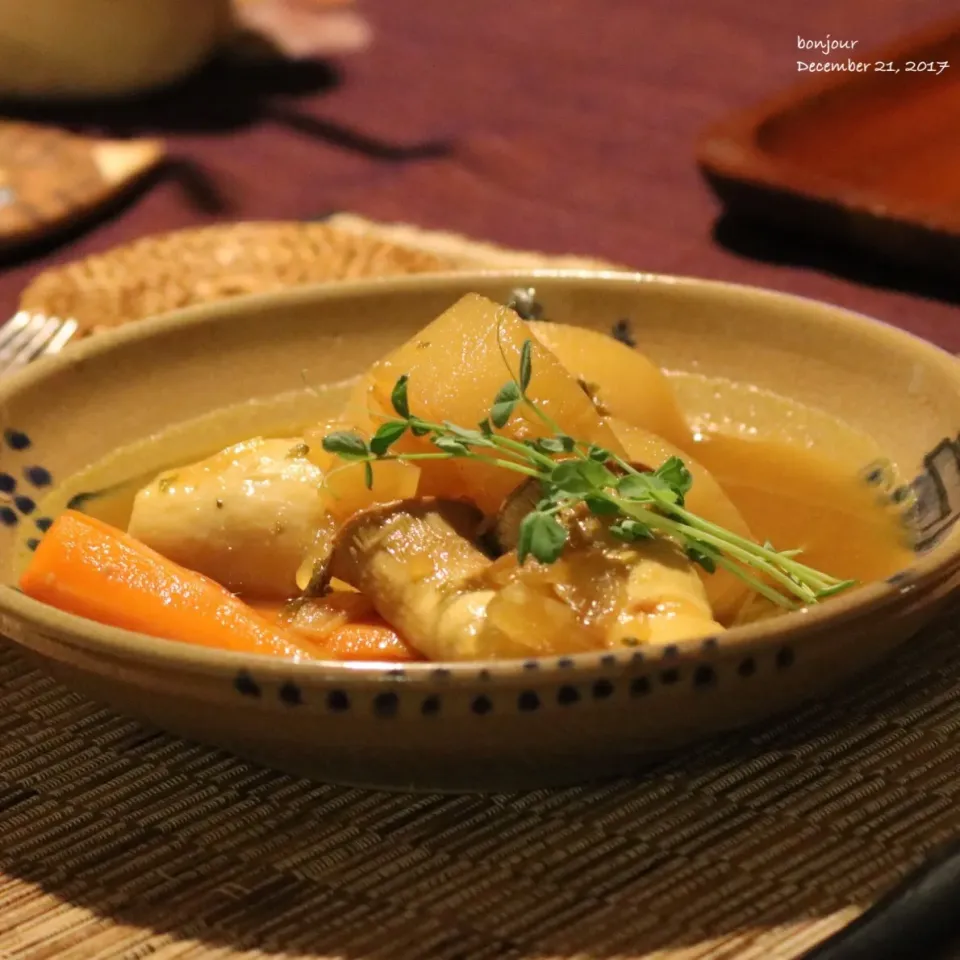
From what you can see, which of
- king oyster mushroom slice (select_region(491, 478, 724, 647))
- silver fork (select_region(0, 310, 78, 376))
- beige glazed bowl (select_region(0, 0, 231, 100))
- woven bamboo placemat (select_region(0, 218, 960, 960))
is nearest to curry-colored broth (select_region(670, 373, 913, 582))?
woven bamboo placemat (select_region(0, 218, 960, 960))

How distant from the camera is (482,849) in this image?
34.3 inches

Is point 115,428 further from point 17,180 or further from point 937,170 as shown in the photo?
point 937,170

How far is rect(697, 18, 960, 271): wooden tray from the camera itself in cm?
176

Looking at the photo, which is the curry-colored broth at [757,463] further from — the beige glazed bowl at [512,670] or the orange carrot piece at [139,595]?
the orange carrot piece at [139,595]

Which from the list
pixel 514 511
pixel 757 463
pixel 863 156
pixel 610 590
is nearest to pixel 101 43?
pixel 863 156

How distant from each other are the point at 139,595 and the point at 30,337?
798mm

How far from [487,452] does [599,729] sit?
11.3 inches

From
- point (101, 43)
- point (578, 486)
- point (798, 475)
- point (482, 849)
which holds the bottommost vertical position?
point (482, 849)

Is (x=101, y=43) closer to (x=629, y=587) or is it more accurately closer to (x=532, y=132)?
(x=532, y=132)

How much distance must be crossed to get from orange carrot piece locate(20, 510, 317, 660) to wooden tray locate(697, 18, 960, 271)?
116 centimetres

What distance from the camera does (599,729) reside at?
0.80m

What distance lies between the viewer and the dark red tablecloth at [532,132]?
6.52ft

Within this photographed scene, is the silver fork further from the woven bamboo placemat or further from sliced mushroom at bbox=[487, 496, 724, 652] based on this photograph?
sliced mushroom at bbox=[487, 496, 724, 652]

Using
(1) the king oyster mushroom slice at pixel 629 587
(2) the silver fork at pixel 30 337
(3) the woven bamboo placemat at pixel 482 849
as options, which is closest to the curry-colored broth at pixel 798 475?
(3) the woven bamboo placemat at pixel 482 849
